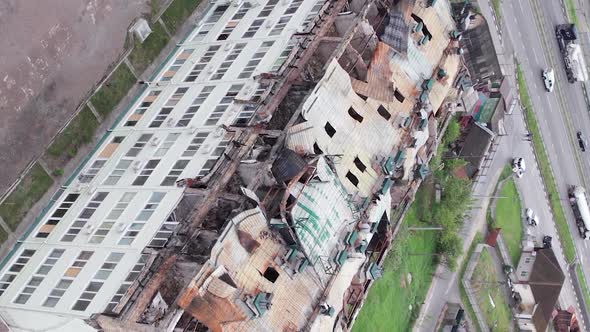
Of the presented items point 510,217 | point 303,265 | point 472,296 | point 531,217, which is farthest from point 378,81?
point 531,217

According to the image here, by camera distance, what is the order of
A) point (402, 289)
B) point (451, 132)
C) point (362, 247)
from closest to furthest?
point (362, 247)
point (402, 289)
point (451, 132)

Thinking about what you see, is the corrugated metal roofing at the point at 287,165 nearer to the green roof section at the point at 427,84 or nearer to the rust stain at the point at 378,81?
the rust stain at the point at 378,81

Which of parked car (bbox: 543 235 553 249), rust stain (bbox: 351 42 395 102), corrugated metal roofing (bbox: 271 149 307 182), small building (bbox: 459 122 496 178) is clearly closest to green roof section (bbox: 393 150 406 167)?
rust stain (bbox: 351 42 395 102)

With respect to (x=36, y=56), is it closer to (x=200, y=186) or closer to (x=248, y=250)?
(x=200, y=186)

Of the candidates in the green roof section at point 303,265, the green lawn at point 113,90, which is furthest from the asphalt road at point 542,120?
the green lawn at point 113,90

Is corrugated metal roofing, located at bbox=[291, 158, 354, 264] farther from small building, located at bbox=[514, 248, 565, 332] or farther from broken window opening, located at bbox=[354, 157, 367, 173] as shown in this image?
small building, located at bbox=[514, 248, 565, 332]

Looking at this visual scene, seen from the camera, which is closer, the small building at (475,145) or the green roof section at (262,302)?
the green roof section at (262,302)

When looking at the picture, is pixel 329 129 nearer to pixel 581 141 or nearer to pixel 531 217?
pixel 531 217
